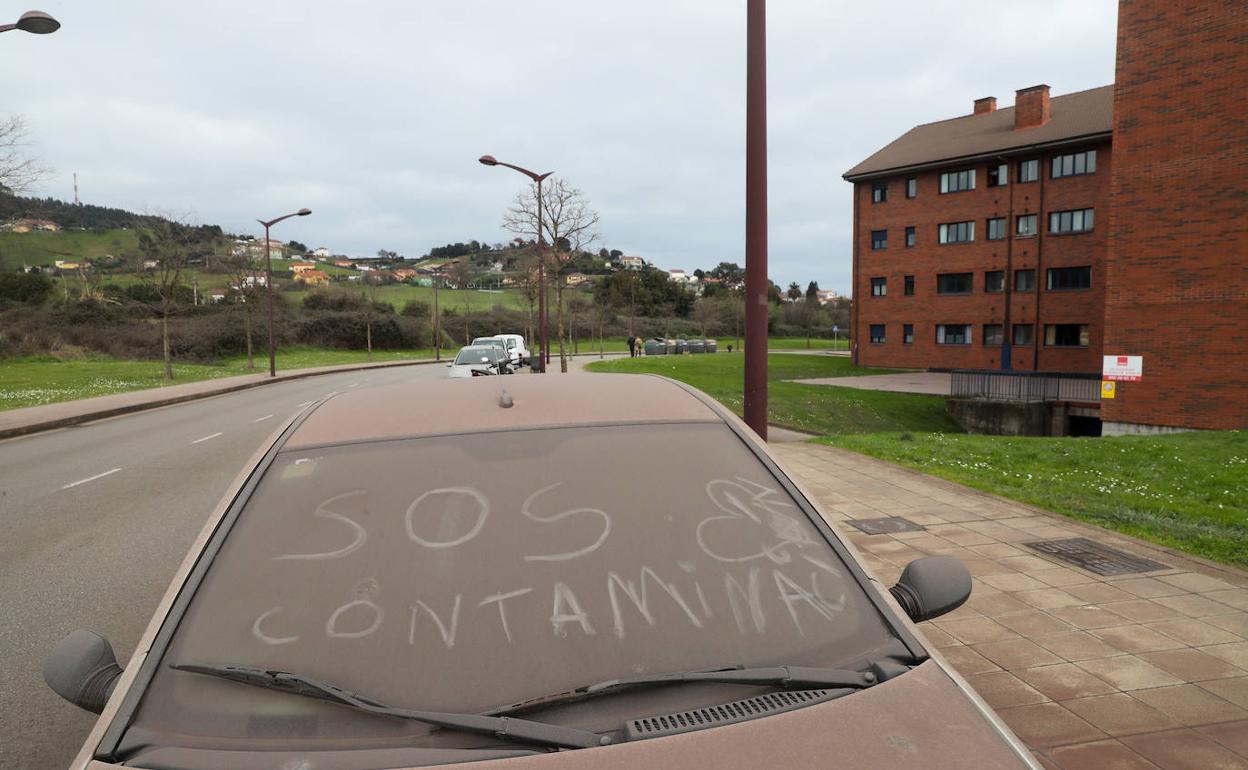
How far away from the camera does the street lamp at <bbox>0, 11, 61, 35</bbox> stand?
1294 centimetres

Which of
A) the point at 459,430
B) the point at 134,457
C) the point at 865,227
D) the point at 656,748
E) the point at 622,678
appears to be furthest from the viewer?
the point at 865,227

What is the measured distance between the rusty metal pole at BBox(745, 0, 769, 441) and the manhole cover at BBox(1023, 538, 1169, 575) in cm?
270

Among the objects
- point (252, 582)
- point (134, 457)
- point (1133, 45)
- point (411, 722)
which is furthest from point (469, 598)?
point (1133, 45)

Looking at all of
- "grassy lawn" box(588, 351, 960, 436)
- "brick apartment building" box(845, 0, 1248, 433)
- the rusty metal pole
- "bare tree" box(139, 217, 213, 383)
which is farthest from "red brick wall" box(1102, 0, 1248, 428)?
"bare tree" box(139, 217, 213, 383)

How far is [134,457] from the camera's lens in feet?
41.9

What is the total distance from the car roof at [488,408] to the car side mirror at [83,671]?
76 centimetres

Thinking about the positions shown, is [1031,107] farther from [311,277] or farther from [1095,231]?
[311,277]

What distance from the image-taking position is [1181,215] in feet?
68.2

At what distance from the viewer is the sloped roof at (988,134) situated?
39.0 metres

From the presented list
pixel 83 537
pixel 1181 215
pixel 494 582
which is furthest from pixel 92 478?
pixel 1181 215

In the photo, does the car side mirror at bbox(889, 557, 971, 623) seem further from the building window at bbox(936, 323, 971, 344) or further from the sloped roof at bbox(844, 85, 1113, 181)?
the building window at bbox(936, 323, 971, 344)

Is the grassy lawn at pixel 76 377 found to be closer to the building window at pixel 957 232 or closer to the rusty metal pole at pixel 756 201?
the rusty metal pole at pixel 756 201

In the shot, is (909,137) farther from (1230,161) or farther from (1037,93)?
(1230,161)

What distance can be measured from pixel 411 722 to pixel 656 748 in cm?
54
